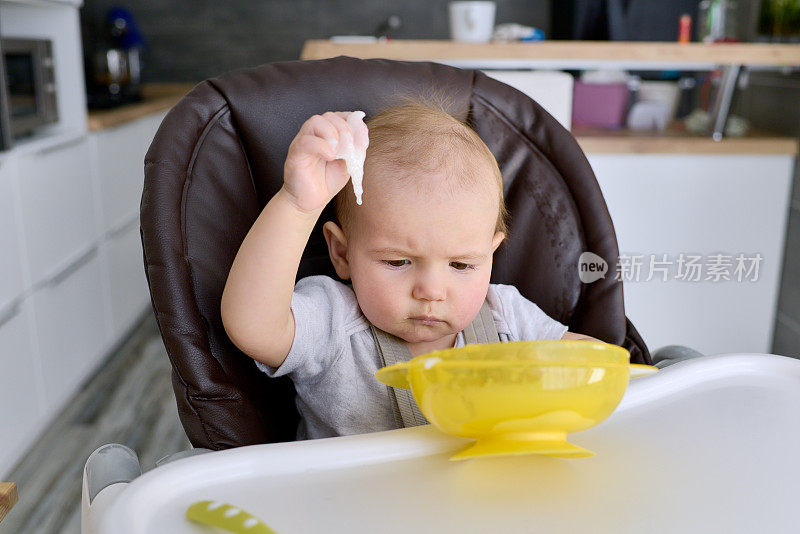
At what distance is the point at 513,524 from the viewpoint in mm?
566

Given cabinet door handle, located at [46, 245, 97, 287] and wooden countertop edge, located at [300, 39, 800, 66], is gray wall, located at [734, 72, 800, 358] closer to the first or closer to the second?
wooden countertop edge, located at [300, 39, 800, 66]

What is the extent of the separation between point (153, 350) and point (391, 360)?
2.00m

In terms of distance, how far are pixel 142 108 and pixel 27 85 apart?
2.83ft

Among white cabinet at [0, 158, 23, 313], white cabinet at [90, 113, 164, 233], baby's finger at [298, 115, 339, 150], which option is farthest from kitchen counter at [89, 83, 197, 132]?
baby's finger at [298, 115, 339, 150]

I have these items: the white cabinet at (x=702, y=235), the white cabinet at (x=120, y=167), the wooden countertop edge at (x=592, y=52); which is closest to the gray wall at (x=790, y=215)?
the white cabinet at (x=702, y=235)

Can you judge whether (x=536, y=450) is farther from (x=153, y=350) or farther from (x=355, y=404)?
(x=153, y=350)

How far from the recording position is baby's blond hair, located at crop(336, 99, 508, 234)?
0.86 metres

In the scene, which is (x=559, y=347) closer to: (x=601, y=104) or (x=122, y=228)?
(x=601, y=104)

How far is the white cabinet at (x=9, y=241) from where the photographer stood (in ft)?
6.08

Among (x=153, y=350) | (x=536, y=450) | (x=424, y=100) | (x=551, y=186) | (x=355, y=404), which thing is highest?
(x=424, y=100)

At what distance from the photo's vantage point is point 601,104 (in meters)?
2.41

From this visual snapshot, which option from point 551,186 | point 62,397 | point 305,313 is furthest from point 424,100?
point 62,397

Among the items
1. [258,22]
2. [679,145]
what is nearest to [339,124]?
[679,145]

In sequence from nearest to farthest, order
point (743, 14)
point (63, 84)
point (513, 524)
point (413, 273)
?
point (513, 524) → point (413, 273) → point (63, 84) → point (743, 14)
